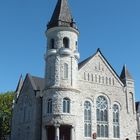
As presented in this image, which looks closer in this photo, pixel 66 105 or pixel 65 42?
pixel 66 105

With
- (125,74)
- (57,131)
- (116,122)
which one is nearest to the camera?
(57,131)

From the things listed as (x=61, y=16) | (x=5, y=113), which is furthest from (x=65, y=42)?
(x=5, y=113)

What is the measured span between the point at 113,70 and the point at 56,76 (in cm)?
1152

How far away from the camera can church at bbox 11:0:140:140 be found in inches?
1754

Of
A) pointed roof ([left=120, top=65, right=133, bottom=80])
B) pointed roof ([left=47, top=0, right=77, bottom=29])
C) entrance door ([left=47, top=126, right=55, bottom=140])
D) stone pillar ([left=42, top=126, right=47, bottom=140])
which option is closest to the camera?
stone pillar ([left=42, top=126, right=47, bottom=140])

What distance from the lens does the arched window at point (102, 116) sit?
48250 mm

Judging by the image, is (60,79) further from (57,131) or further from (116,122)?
(116,122)

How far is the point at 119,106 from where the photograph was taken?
2026 inches

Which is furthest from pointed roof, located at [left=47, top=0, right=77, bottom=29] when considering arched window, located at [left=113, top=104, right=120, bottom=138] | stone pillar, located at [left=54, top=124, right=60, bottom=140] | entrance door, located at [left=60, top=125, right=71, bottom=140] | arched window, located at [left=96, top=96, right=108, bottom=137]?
entrance door, located at [left=60, top=125, right=71, bottom=140]

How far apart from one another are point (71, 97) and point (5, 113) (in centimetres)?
2969

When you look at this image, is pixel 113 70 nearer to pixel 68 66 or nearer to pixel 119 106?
pixel 119 106

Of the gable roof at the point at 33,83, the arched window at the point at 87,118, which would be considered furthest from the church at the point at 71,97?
the gable roof at the point at 33,83

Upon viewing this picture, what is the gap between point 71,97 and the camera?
44750 millimetres

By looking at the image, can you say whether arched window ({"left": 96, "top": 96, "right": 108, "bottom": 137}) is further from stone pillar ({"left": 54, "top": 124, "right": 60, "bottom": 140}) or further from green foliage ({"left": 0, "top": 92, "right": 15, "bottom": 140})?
green foliage ({"left": 0, "top": 92, "right": 15, "bottom": 140})
